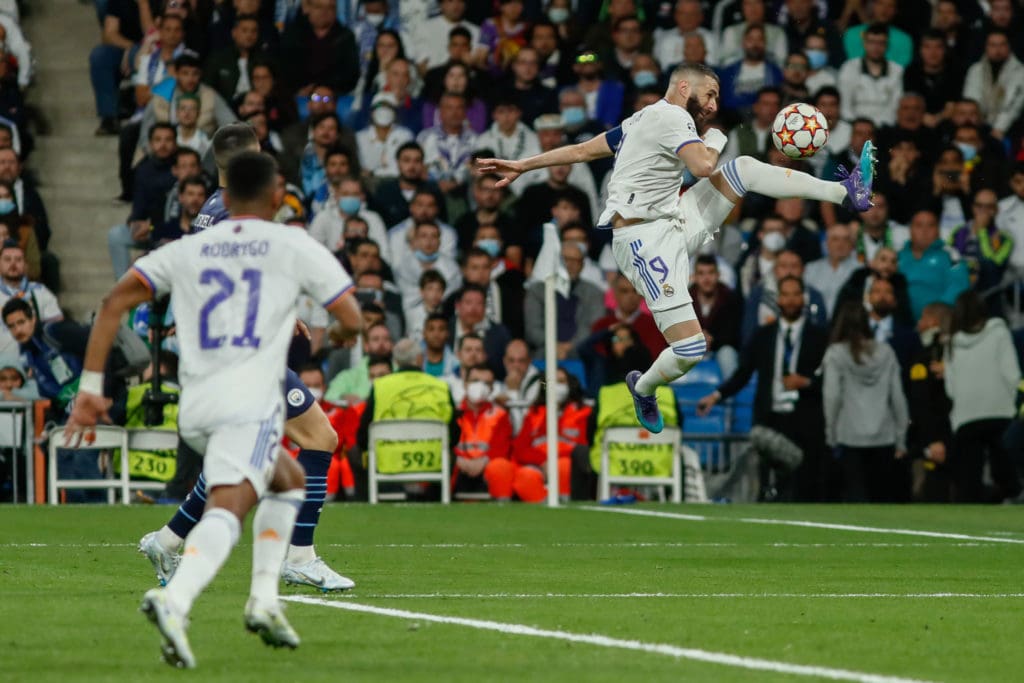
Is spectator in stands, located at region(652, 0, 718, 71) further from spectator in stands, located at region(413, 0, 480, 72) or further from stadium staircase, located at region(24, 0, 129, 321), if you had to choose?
stadium staircase, located at region(24, 0, 129, 321)

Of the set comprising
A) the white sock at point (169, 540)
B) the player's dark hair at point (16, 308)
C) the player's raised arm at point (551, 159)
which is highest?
the player's raised arm at point (551, 159)

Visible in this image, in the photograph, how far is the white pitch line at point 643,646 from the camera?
23.8 ft

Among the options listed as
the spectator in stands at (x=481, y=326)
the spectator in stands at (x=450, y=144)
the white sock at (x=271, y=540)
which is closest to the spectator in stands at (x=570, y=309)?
the spectator in stands at (x=481, y=326)

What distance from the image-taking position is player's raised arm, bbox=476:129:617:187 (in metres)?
12.7

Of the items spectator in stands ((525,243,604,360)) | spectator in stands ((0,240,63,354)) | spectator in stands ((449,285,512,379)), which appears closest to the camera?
spectator in stands ((0,240,63,354))

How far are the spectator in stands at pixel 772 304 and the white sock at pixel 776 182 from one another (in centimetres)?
723

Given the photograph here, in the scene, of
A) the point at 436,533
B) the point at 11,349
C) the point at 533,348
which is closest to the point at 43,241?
the point at 11,349

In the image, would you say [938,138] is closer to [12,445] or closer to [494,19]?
[494,19]

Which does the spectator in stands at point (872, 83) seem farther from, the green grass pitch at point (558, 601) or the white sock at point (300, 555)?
the white sock at point (300, 555)

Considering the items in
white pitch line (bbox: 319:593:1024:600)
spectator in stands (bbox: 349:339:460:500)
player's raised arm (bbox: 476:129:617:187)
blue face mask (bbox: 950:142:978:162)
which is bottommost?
white pitch line (bbox: 319:593:1024:600)

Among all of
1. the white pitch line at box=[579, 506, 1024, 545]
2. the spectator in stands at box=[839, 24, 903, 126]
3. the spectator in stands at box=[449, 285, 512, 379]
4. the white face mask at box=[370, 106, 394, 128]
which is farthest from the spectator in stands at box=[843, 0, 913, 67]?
the white pitch line at box=[579, 506, 1024, 545]

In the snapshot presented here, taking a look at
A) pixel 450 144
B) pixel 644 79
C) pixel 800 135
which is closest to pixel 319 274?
pixel 800 135

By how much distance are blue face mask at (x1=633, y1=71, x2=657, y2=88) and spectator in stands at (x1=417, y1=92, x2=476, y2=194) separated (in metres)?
2.03

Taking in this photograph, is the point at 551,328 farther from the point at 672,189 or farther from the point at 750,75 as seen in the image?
the point at 750,75
